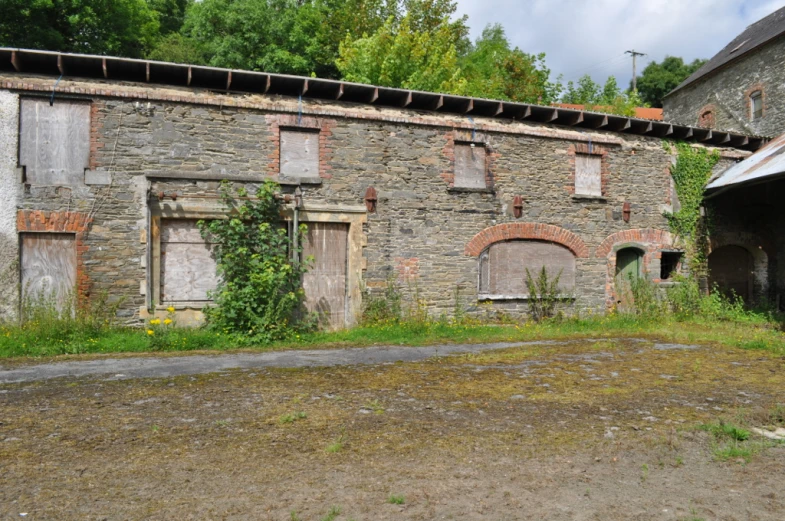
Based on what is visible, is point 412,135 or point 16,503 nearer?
point 16,503

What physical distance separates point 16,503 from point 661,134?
14.5 meters

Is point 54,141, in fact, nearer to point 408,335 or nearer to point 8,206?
point 8,206

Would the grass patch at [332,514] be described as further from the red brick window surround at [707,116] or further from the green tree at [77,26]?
the red brick window surround at [707,116]

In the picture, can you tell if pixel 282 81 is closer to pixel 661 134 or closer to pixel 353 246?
pixel 353 246

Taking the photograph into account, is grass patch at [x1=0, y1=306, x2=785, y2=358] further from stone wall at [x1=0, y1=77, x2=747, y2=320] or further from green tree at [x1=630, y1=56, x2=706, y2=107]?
green tree at [x1=630, y1=56, x2=706, y2=107]

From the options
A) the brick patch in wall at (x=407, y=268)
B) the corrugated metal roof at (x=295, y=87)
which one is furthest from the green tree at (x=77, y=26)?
the brick patch in wall at (x=407, y=268)

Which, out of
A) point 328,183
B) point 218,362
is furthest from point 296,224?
point 218,362

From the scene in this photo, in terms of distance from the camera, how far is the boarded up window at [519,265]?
1185 cm

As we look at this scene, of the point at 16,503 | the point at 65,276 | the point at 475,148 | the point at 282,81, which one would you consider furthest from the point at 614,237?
the point at 16,503

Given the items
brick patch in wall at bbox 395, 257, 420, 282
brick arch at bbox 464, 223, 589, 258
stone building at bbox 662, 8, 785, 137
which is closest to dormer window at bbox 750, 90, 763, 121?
stone building at bbox 662, 8, 785, 137

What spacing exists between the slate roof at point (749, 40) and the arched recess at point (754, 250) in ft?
23.8

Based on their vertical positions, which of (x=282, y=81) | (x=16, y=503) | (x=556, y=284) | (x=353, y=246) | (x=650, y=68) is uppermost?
(x=650, y=68)

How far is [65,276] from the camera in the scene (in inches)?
362

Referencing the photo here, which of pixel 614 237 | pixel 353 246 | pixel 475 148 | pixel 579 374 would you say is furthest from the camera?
pixel 614 237
